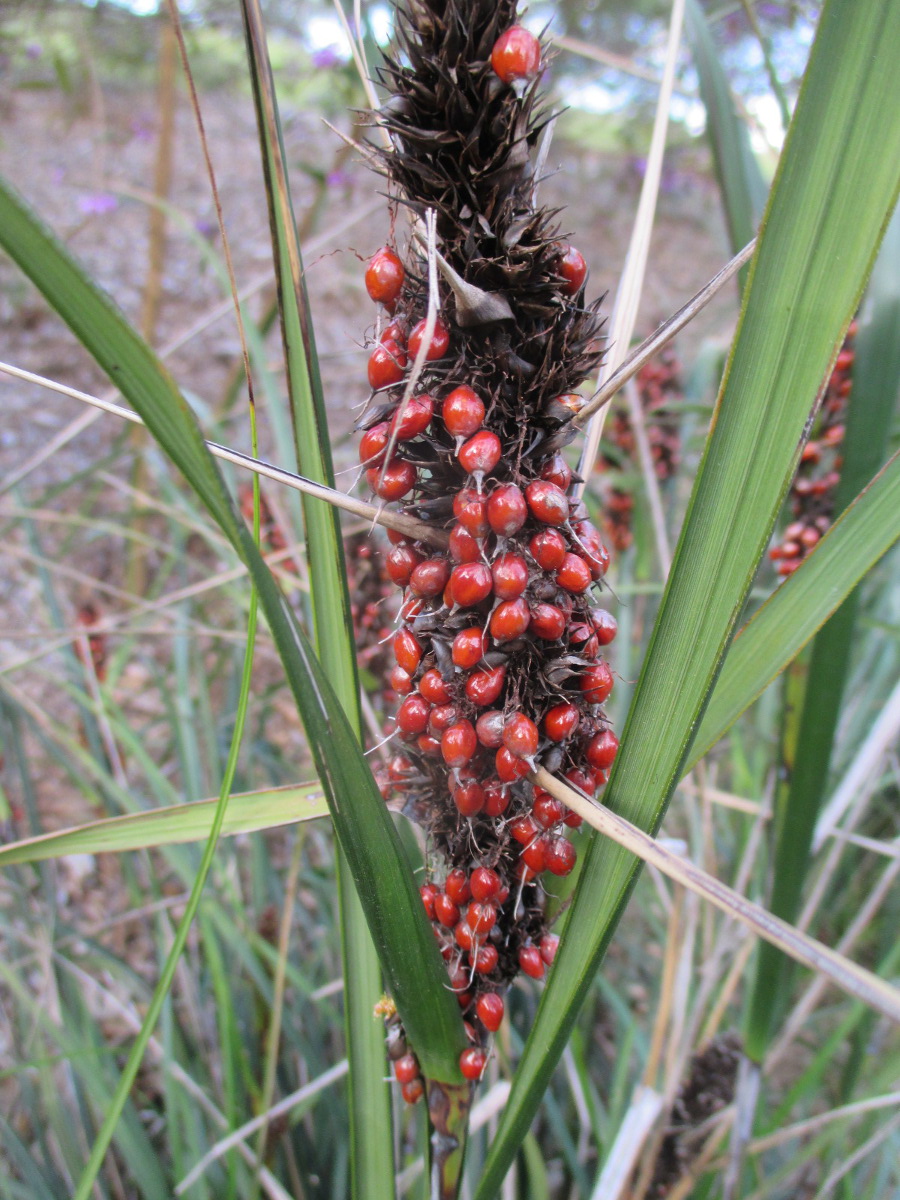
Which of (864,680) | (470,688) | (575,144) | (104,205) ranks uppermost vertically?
(575,144)

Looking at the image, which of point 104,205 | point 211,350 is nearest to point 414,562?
point 104,205

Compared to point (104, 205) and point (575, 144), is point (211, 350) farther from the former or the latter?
point (575, 144)

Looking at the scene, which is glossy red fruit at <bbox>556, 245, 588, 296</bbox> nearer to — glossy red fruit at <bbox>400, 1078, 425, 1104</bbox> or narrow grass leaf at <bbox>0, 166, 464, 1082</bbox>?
narrow grass leaf at <bbox>0, 166, 464, 1082</bbox>

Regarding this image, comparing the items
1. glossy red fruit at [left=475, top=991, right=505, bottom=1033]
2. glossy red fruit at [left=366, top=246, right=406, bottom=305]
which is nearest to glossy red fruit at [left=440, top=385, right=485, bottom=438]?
glossy red fruit at [left=366, top=246, right=406, bottom=305]

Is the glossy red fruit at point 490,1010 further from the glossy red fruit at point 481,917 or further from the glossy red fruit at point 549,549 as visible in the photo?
the glossy red fruit at point 549,549

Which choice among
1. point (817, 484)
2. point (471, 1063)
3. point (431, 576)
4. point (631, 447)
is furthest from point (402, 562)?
point (631, 447)

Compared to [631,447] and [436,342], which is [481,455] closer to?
[436,342]
